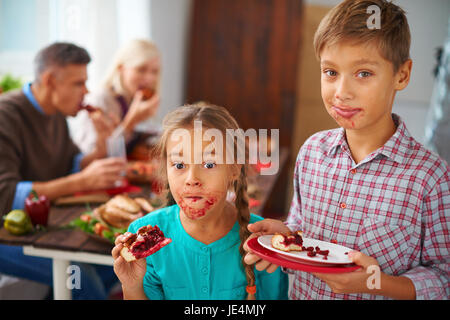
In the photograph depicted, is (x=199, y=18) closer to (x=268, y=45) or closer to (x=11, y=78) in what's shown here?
(x=268, y=45)

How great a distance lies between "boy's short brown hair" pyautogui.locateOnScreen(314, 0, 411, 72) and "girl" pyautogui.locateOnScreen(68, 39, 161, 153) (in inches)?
60.0

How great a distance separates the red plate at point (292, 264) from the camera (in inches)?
29.2

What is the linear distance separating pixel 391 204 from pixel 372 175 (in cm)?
6

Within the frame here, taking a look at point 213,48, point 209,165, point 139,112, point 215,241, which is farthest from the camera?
point 213,48

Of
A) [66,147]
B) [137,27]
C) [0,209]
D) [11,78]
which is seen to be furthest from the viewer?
[137,27]

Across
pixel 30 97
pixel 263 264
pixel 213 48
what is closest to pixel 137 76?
pixel 30 97

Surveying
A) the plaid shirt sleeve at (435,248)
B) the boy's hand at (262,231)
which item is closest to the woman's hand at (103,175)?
the boy's hand at (262,231)

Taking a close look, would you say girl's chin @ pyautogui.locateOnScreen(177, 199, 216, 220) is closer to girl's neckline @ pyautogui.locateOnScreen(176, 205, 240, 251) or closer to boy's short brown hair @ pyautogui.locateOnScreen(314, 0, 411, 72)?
girl's neckline @ pyautogui.locateOnScreen(176, 205, 240, 251)

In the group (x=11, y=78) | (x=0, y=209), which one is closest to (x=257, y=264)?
(x=0, y=209)

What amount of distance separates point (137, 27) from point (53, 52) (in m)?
1.93

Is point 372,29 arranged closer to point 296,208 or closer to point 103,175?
point 296,208

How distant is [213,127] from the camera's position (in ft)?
2.79

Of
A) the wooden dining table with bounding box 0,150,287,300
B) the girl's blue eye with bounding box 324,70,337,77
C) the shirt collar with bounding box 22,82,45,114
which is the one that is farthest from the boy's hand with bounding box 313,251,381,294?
the shirt collar with bounding box 22,82,45,114
